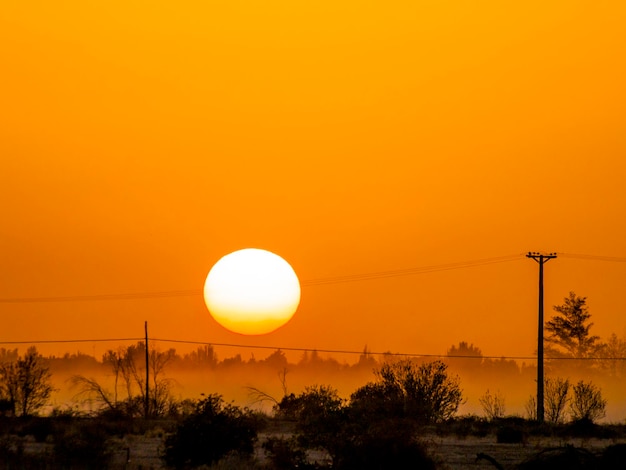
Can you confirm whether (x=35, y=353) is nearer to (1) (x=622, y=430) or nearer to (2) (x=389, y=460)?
(1) (x=622, y=430)

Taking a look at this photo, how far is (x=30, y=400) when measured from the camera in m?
90.4

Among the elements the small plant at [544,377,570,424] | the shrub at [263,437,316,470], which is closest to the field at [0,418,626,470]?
the shrub at [263,437,316,470]

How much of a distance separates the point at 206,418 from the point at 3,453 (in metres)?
7.14

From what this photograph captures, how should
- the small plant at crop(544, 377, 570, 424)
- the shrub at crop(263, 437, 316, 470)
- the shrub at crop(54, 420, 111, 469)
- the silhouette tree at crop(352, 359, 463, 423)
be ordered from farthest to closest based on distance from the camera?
1. the small plant at crop(544, 377, 570, 424)
2. the silhouette tree at crop(352, 359, 463, 423)
3. the shrub at crop(54, 420, 111, 469)
4. the shrub at crop(263, 437, 316, 470)

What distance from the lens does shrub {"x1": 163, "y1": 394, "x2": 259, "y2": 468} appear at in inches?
1444

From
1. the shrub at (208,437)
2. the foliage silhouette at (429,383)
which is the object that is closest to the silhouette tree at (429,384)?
the foliage silhouette at (429,383)

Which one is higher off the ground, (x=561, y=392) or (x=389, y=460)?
(x=389, y=460)

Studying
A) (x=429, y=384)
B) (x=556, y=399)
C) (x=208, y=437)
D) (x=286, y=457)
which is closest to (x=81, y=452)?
(x=208, y=437)

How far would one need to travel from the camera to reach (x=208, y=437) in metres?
36.9

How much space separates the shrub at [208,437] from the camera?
1444 inches

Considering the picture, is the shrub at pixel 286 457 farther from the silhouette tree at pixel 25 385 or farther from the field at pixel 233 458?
the silhouette tree at pixel 25 385

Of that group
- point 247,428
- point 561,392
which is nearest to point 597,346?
point 561,392

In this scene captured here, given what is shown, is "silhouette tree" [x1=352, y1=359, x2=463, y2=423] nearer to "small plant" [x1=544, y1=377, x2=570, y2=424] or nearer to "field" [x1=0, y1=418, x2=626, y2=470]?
"field" [x1=0, y1=418, x2=626, y2=470]

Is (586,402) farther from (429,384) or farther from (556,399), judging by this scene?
(429,384)
